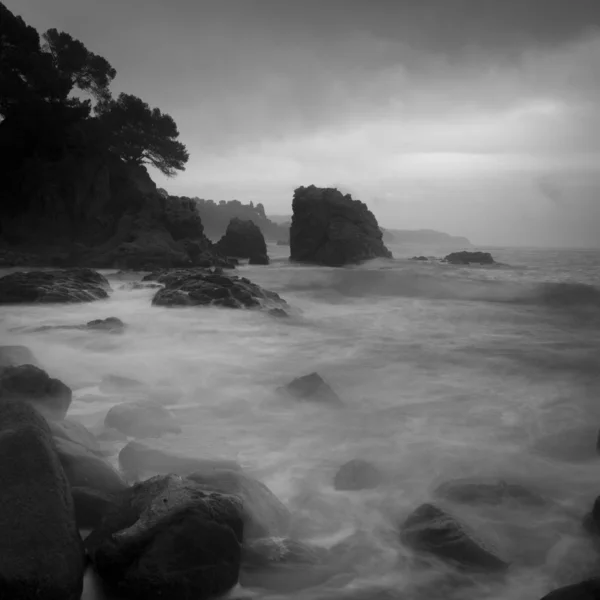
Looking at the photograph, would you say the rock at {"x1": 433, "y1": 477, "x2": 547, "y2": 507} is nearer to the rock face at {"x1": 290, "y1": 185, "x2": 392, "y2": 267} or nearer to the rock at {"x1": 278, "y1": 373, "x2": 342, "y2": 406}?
the rock at {"x1": 278, "y1": 373, "x2": 342, "y2": 406}

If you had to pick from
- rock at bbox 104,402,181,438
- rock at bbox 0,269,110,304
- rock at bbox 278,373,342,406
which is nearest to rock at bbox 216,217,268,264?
rock at bbox 0,269,110,304

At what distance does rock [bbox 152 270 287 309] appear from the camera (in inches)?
493

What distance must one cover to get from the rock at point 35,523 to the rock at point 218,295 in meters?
9.62

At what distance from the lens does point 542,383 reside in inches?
286

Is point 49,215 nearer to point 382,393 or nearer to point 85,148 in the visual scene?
point 85,148

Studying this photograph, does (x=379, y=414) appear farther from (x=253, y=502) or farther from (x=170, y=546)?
(x=170, y=546)

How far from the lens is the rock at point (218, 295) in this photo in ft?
41.1

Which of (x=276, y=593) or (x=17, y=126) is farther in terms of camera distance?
(x=17, y=126)

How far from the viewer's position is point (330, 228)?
124 ft

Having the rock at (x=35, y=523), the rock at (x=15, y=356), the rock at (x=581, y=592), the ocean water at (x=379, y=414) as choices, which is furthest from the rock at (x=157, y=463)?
→ the rock at (x=15, y=356)

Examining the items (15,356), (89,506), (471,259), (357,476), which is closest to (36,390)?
(15,356)

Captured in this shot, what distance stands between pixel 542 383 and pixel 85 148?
99.0ft

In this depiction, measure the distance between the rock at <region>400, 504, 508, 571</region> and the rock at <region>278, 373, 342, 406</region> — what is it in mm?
2593

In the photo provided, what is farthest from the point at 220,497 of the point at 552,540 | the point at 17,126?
the point at 17,126
